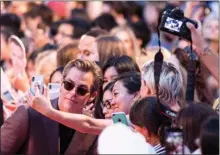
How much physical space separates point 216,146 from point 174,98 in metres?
1.44

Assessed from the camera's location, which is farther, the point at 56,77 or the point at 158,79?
the point at 56,77

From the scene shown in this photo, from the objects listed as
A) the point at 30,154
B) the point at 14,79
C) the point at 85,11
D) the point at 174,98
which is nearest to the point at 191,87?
the point at 174,98

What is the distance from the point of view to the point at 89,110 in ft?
24.2

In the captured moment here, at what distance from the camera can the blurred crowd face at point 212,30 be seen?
1155 centimetres

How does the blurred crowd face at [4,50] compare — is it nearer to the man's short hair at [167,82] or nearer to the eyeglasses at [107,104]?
the eyeglasses at [107,104]

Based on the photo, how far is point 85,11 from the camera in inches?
642

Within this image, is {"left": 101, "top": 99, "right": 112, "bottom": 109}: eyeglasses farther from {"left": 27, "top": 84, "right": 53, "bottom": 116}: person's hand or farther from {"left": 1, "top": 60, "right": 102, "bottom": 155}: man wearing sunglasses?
{"left": 27, "top": 84, "right": 53, "bottom": 116}: person's hand

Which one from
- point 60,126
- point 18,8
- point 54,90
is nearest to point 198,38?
point 60,126

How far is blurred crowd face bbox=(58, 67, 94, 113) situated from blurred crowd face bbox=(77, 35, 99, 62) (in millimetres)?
1544

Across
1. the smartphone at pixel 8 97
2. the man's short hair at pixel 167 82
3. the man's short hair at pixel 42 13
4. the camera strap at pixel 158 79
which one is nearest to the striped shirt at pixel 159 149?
the camera strap at pixel 158 79

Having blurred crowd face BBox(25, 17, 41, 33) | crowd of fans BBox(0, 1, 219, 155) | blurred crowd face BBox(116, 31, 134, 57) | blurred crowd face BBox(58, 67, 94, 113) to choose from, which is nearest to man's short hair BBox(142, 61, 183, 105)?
crowd of fans BBox(0, 1, 219, 155)

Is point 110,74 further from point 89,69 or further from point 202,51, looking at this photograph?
point 202,51

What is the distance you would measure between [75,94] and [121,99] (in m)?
0.30

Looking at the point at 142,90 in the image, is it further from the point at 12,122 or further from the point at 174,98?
the point at 12,122
